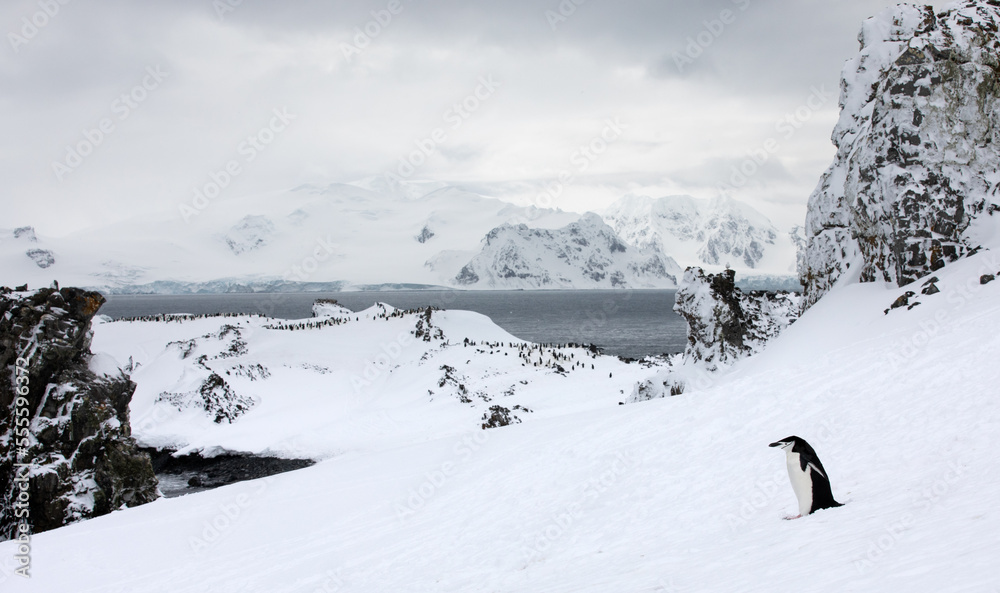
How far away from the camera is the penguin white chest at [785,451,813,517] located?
261 inches

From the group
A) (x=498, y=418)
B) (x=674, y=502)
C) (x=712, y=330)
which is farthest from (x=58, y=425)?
(x=712, y=330)

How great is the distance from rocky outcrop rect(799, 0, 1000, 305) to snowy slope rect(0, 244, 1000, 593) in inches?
51.4

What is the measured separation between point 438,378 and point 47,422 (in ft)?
70.6

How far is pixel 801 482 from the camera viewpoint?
6680mm

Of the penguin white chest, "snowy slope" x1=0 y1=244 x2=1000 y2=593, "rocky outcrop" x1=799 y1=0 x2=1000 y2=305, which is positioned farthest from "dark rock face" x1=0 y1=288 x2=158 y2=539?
"rocky outcrop" x1=799 y1=0 x2=1000 y2=305

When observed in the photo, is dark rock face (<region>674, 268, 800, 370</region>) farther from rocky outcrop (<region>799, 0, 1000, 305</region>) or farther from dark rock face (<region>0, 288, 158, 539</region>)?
dark rock face (<region>0, 288, 158, 539</region>)

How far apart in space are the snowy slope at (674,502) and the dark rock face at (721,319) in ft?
16.6

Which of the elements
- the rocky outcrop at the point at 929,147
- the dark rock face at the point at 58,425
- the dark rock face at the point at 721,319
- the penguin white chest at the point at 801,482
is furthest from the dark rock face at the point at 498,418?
the penguin white chest at the point at 801,482

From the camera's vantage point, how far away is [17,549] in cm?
1153

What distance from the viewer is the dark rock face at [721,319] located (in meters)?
22.2

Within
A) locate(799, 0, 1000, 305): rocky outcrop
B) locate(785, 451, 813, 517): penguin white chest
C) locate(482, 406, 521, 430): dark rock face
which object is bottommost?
locate(482, 406, 521, 430): dark rock face

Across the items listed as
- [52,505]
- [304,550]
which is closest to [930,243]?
[304,550]

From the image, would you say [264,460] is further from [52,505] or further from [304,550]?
[304,550]

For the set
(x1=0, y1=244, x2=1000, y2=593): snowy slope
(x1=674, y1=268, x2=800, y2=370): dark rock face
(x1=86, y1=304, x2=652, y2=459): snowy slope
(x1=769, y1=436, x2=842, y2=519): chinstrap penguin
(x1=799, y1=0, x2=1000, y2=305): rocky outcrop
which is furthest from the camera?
(x1=86, y1=304, x2=652, y2=459): snowy slope
